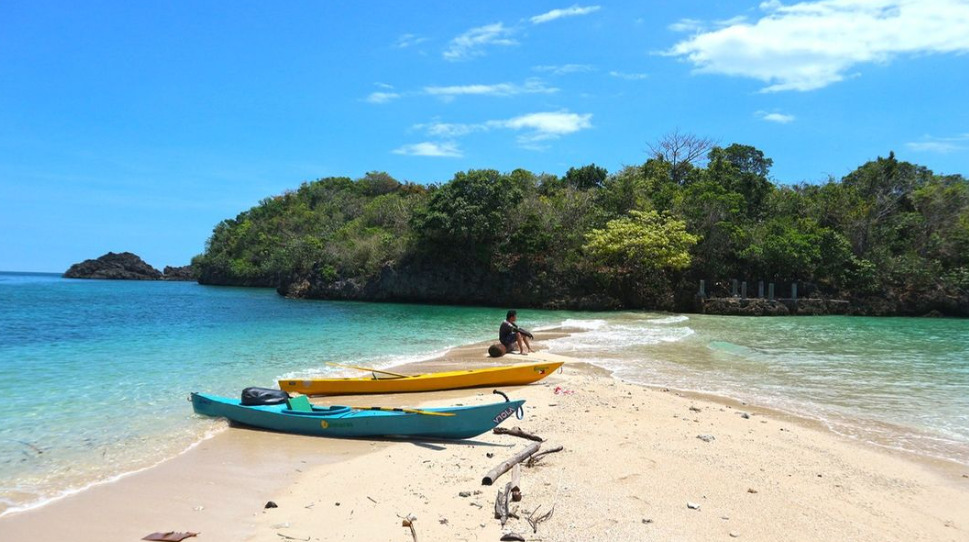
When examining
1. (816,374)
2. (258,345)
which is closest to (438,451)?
(816,374)

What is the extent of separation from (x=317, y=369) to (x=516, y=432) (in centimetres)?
681

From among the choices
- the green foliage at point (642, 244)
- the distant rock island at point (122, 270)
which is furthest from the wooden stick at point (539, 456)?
the distant rock island at point (122, 270)

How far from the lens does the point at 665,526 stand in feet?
14.1

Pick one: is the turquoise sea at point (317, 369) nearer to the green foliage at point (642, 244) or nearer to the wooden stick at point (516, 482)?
the wooden stick at point (516, 482)

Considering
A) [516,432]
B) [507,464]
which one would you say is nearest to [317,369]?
[516,432]

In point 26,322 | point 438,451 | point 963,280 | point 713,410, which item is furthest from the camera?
point 963,280

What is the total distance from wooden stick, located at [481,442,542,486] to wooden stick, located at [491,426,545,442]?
0.45 meters

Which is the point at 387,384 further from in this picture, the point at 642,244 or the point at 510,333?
the point at 642,244

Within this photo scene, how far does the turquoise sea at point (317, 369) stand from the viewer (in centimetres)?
687

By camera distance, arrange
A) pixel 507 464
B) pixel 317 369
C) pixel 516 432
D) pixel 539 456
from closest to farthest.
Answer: pixel 507 464, pixel 539 456, pixel 516 432, pixel 317 369

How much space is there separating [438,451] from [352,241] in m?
41.2

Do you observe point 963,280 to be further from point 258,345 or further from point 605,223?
point 258,345

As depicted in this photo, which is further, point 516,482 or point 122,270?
point 122,270

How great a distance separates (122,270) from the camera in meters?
97.9
